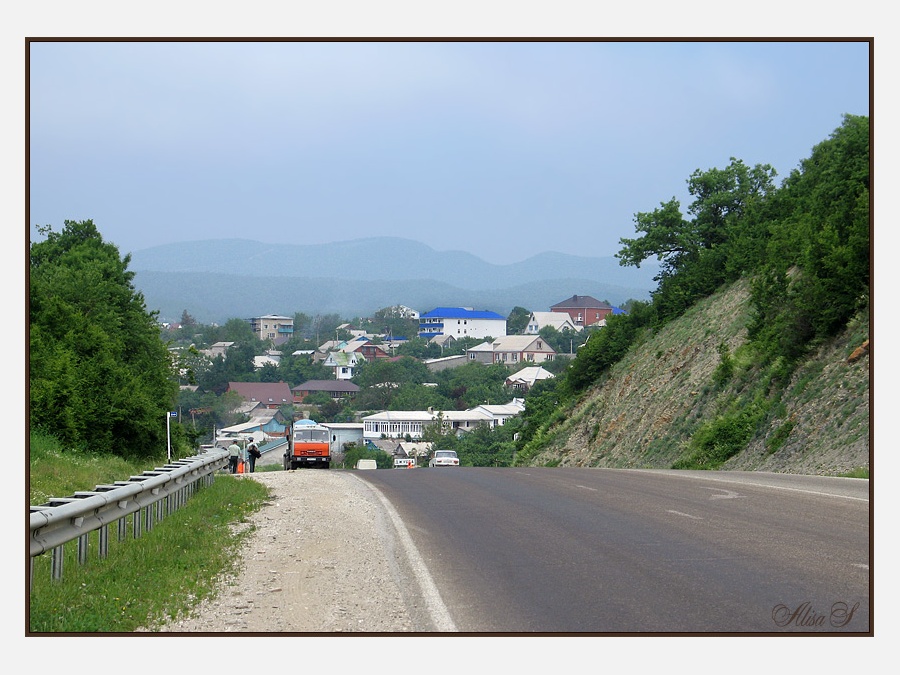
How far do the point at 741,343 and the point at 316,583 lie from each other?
40.4 meters

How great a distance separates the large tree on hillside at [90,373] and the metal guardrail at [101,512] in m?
5.66

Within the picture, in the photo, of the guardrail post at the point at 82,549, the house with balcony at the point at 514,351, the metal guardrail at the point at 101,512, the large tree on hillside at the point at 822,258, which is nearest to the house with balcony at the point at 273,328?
the house with balcony at the point at 514,351

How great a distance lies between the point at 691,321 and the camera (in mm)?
59281

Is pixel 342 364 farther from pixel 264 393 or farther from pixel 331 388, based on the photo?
pixel 264 393

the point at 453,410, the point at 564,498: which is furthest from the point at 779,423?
the point at 453,410

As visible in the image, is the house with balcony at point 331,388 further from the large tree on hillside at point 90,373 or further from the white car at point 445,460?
the large tree on hillside at point 90,373

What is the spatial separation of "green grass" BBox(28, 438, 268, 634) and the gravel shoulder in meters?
0.25

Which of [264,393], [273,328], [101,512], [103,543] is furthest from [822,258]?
[273,328]

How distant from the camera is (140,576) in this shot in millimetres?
10531

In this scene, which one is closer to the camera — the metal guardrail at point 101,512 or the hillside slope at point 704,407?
the metal guardrail at point 101,512

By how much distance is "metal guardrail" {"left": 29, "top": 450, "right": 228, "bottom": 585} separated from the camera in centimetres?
891

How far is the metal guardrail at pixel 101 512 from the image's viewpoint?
351 inches

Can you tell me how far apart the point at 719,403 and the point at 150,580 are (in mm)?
36137

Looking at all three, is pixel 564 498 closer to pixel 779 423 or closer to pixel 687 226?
pixel 779 423
